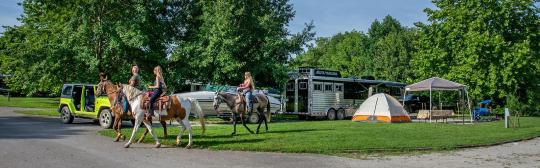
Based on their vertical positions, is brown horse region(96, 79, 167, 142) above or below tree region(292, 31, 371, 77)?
below

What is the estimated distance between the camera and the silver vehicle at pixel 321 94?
2884 cm

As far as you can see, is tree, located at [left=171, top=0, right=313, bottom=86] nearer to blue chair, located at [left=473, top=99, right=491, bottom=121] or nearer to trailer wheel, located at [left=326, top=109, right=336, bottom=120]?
trailer wheel, located at [left=326, top=109, right=336, bottom=120]

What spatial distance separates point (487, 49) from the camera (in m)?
37.0

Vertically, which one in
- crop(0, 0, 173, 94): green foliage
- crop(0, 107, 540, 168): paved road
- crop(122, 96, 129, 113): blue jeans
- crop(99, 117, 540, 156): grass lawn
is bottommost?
crop(0, 107, 540, 168): paved road

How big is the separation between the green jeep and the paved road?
20.1ft

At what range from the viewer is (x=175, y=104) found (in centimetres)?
1335

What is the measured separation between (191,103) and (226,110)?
31.7ft

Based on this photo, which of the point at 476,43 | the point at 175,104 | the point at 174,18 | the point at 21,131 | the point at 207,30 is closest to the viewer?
the point at 175,104

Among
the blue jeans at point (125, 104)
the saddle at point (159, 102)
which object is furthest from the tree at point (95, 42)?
the saddle at point (159, 102)

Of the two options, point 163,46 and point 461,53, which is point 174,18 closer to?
point 163,46

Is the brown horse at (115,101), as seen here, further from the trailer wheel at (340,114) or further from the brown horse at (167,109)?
the trailer wheel at (340,114)

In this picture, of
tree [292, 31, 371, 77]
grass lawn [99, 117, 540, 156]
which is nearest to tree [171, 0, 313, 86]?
grass lawn [99, 117, 540, 156]

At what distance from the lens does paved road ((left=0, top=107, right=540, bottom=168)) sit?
32.3 feet

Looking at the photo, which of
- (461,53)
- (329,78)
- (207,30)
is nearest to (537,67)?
(461,53)
